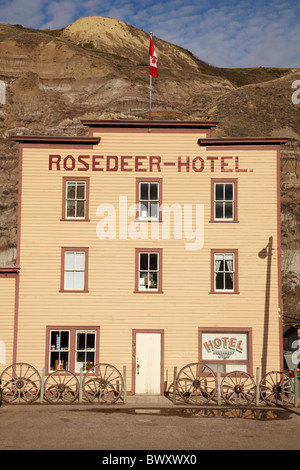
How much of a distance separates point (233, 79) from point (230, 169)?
124 meters

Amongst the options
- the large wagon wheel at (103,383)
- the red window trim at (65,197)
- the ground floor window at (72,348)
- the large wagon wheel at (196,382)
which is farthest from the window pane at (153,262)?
the large wagon wheel at (103,383)

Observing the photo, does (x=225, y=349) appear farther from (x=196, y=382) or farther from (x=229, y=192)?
(x=229, y=192)

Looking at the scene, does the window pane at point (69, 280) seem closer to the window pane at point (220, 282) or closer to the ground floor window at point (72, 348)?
the ground floor window at point (72, 348)

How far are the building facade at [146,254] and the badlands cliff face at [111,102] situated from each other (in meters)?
32.2

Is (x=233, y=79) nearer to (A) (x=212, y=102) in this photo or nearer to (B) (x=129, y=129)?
(A) (x=212, y=102)

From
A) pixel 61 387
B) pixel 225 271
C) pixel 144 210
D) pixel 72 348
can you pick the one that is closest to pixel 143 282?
pixel 144 210

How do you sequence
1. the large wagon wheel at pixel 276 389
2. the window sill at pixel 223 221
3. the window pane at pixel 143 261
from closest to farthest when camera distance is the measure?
the large wagon wheel at pixel 276 389 < the window pane at pixel 143 261 < the window sill at pixel 223 221

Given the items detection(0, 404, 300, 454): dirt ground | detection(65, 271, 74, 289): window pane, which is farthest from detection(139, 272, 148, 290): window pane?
detection(0, 404, 300, 454): dirt ground

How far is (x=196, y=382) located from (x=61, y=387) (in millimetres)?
5381

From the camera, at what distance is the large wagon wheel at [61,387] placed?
20328mm

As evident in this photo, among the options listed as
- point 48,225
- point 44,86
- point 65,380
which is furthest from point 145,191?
point 44,86

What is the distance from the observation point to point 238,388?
20531 mm

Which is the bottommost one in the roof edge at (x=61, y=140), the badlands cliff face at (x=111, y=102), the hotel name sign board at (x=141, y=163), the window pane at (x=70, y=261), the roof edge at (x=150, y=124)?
the window pane at (x=70, y=261)

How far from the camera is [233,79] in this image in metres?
140
